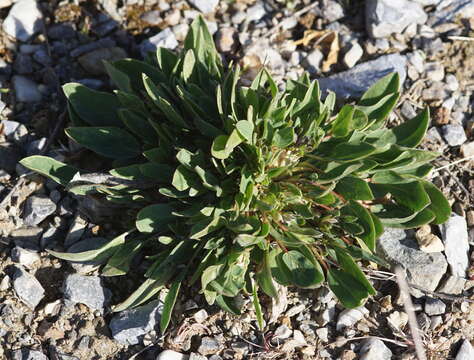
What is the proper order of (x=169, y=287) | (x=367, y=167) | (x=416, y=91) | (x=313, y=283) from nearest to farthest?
(x=313, y=283) < (x=367, y=167) < (x=169, y=287) < (x=416, y=91)

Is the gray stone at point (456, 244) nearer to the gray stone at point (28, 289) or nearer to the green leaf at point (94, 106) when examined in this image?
the green leaf at point (94, 106)

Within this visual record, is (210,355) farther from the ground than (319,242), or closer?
closer

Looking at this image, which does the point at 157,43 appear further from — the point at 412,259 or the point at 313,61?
the point at 412,259

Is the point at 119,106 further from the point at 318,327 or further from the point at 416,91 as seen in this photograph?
the point at 416,91

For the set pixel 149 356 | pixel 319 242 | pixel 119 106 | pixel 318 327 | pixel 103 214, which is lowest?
pixel 318 327

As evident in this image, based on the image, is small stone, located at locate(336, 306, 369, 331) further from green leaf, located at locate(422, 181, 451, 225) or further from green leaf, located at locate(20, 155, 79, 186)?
green leaf, located at locate(20, 155, 79, 186)

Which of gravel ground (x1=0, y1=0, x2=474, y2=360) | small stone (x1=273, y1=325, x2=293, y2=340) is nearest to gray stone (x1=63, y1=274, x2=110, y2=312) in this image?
gravel ground (x1=0, y1=0, x2=474, y2=360)

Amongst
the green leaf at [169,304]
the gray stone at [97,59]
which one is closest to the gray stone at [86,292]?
the green leaf at [169,304]

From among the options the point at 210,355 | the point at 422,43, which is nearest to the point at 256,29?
the point at 422,43
